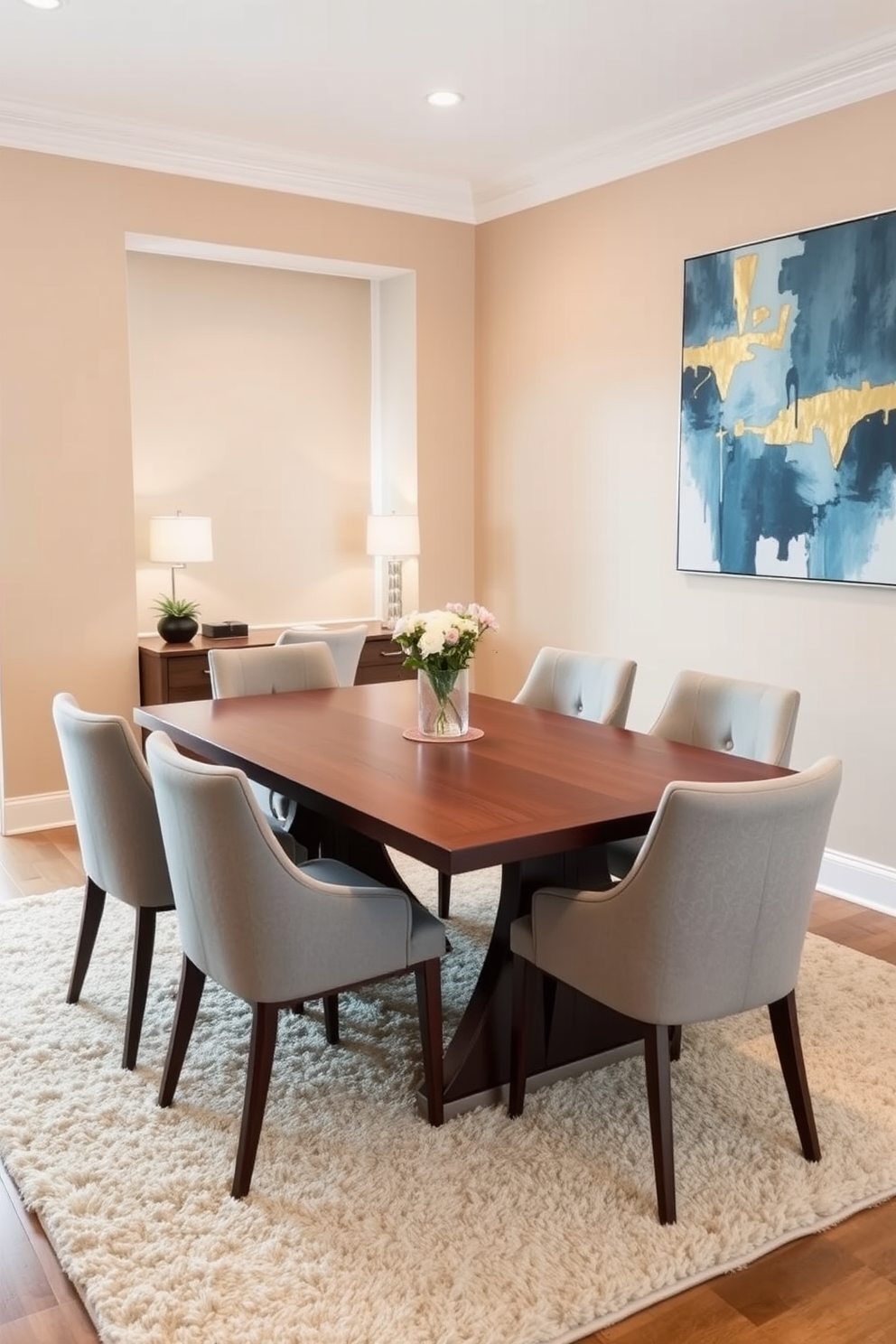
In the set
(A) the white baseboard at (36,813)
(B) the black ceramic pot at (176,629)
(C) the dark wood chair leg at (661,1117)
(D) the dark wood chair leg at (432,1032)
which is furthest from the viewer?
(B) the black ceramic pot at (176,629)

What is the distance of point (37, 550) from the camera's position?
4.57m

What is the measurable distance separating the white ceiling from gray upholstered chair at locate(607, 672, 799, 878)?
1.98 meters

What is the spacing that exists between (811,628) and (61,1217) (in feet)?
9.69

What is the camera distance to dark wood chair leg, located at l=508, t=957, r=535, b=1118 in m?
2.50

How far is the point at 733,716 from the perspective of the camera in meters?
3.17

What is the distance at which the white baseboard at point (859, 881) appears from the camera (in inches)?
153

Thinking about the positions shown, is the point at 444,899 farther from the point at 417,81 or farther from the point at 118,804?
the point at 417,81

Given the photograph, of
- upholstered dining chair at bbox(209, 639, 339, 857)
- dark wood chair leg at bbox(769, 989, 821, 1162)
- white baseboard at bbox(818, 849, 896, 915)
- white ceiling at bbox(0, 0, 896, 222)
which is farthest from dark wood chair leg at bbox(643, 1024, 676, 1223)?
white ceiling at bbox(0, 0, 896, 222)

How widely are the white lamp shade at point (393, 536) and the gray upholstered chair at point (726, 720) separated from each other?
2.26 metres

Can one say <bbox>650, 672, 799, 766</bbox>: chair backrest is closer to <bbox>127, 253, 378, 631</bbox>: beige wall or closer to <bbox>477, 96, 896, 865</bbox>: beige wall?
<bbox>477, 96, 896, 865</bbox>: beige wall

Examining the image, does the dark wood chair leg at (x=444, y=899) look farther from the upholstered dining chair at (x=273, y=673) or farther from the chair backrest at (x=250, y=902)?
the chair backrest at (x=250, y=902)

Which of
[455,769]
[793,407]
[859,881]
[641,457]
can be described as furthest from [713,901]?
[641,457]

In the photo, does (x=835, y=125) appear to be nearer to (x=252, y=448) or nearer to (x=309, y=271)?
(x=309, y=271)

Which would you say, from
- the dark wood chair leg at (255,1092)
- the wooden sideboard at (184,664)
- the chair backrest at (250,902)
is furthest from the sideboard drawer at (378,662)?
the dark wood chair leg at (255,1092)
